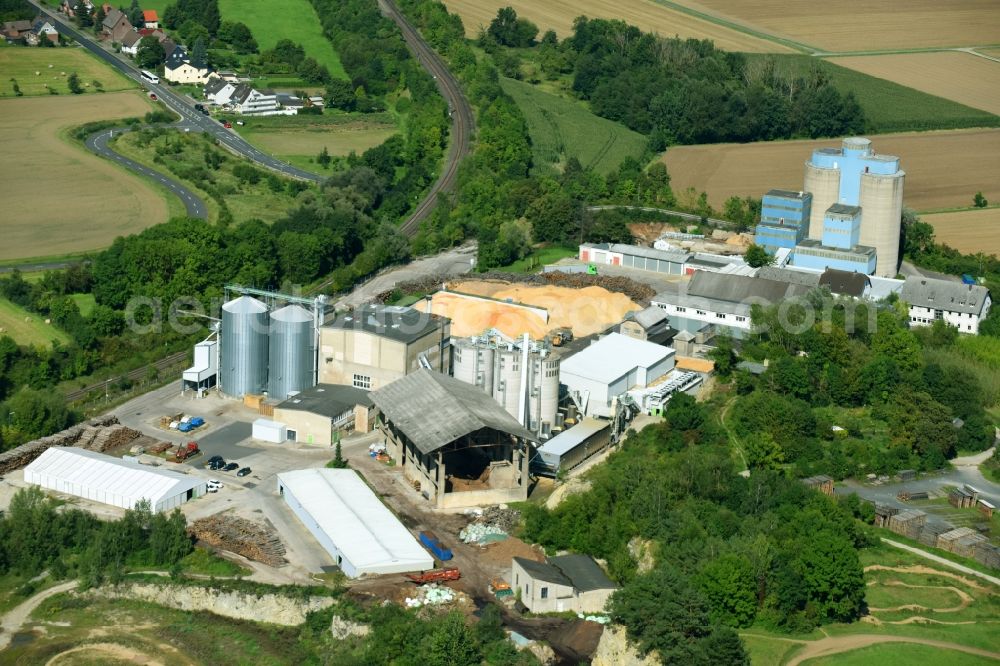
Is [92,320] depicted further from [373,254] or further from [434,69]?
[434,69]

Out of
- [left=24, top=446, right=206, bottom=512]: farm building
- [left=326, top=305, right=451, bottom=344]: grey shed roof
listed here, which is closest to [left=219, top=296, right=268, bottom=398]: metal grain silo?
[left=326, top=305, right=451, bottom=344]: grey shed roof

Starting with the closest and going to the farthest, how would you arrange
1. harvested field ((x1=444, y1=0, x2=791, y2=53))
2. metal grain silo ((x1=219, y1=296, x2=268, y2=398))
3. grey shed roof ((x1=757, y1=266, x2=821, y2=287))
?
metal grain silo ((x1=219, y1=296, x2=268, y2=398)) → grey shed roof ((x1=757, y1=266, x2=821, y2=287)) → harvested field ((x1=444, y1=0, x2=791, y2=53))

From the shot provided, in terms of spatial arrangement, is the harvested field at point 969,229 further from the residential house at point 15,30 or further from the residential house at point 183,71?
the residential house at point 15,30

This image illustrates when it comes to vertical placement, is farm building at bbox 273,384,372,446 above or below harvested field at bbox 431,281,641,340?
below

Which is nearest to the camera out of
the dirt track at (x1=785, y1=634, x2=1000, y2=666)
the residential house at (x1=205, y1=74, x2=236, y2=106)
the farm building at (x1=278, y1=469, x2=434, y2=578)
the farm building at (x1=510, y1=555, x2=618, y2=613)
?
the dirt track at (x1=785, y1=634, x2=1000, y2=666)

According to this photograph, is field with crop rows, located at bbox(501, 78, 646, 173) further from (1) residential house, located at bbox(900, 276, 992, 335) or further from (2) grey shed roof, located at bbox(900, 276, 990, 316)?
(1) residential house, located at bbox(900, 276, 992, 335)
